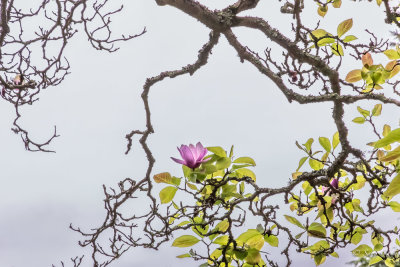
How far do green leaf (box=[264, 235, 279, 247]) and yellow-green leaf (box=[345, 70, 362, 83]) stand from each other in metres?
0.64

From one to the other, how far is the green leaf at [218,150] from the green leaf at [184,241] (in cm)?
30

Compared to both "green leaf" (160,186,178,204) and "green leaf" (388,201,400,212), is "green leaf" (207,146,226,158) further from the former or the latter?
"green leaf" (388,201,400,212)

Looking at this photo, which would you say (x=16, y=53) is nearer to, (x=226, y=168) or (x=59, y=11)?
(x=59, y=11)

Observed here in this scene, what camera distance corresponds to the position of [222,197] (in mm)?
1300

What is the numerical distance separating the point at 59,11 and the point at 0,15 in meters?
0.23

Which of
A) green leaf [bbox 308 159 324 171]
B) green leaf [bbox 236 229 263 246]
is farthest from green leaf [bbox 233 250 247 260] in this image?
green leaf [bbox 308 159 324 171]

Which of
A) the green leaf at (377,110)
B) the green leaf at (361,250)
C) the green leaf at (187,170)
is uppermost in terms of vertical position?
the green leaf at (377,110)

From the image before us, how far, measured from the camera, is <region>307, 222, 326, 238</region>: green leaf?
1366mm

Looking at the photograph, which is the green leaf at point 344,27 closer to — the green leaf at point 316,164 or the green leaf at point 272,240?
the green leaf at point 316,164

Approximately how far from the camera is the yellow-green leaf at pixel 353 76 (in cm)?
146

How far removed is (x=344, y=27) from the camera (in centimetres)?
143

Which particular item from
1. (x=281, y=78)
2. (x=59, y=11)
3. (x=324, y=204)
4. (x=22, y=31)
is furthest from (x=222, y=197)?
(x=22, y=31)

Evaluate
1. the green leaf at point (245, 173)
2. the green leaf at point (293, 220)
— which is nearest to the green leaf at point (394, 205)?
the green leaf at point (293, 220)

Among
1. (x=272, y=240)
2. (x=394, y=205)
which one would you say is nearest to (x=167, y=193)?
(x=272, y=240)
